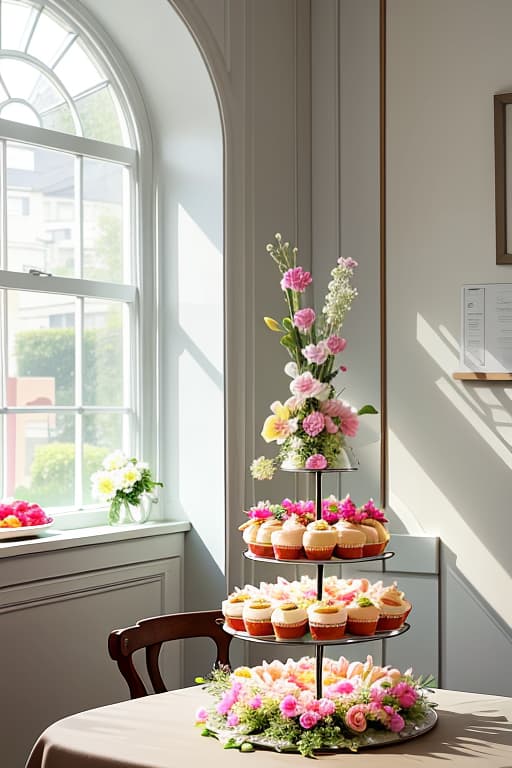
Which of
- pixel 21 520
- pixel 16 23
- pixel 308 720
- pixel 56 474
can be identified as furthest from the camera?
pixel 56 474

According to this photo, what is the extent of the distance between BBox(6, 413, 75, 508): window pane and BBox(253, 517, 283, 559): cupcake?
1.38m

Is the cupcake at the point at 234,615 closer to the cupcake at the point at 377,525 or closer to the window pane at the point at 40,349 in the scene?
the cupcake at the point at 377,525

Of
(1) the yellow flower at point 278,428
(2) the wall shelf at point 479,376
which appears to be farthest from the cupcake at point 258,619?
(2) the wall shelf at point 479,376

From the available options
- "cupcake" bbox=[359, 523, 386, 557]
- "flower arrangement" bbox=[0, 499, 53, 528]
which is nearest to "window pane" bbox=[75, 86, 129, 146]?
"flower arrangement" bbox=[0, 499, 53, 528]

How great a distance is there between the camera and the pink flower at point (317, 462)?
84.2 inches

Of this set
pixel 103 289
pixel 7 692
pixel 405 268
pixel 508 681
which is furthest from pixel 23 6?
pixel 508 681

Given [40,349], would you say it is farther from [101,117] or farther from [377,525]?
[377,525]

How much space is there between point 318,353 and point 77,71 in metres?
2.01

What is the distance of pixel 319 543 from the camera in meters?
2.16

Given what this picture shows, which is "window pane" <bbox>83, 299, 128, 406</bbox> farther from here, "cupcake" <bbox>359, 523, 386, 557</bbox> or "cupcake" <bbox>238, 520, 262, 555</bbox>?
"cupcake" <bbox>359, 523, 386, 557</bbox>

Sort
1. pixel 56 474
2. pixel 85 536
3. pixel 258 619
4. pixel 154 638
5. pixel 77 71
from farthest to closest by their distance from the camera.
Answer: pixel 77 71 < pixel 56 474 < pixel 85 536 < pixel 154 638 < pixel 258 619

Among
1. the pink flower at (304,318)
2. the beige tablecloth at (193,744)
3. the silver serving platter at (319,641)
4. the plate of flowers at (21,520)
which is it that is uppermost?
the pink flower at (304,318)

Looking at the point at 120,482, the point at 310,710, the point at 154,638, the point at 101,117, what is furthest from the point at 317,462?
the point at 101,117

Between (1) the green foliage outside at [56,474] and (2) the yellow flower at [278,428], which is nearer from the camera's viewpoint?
(2) the yellow flower at [278,428]
